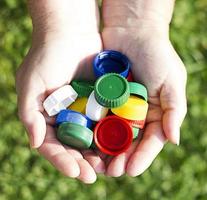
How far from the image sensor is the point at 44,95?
2387mm

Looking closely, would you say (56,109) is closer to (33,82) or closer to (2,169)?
(33,82)

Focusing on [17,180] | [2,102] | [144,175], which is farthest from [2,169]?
[144,175]

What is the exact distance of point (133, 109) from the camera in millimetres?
2359

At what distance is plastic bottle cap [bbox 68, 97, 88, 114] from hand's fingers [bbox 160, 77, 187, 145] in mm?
321

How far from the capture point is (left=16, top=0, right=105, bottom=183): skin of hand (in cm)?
223

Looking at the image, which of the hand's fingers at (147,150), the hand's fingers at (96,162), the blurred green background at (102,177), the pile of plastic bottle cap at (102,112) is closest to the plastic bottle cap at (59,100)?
the pile of plastic bottle cap at (102,112)

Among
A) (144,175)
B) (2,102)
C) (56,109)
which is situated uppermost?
(56,109)

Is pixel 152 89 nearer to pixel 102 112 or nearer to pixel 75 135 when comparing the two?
pixel 102 112

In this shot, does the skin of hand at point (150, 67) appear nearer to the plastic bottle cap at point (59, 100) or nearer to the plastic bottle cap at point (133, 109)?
the plastic bottle cap at point (133, 109)

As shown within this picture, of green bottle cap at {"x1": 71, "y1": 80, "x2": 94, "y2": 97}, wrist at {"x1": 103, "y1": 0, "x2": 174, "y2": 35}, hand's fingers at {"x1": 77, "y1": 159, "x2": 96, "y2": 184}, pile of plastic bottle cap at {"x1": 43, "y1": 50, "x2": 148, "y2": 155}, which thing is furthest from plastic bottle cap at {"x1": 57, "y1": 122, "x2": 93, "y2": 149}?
wrist at {"x1": 103, "y1": 0, "x2": 174, "y2": 35}

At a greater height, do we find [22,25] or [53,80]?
[53,80]

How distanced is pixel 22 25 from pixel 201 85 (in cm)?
105

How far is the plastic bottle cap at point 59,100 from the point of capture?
2350 millimetres

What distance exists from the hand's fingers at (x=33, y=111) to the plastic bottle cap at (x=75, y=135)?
0.09 metres
